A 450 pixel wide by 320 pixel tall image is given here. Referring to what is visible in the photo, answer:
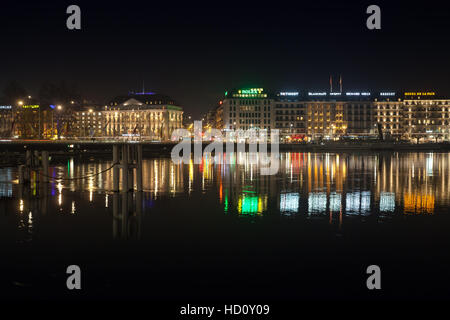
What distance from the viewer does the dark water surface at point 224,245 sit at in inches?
416

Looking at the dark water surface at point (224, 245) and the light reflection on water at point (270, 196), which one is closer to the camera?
the dark water surface at point (224, 245)

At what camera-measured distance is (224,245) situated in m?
13.9

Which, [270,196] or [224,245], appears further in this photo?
[270,196]

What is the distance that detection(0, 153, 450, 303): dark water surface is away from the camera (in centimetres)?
1055

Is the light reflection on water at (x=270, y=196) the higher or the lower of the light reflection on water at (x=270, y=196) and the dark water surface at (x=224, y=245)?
the higher

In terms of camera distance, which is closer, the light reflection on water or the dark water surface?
the dark water surface

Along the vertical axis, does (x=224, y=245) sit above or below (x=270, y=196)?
below

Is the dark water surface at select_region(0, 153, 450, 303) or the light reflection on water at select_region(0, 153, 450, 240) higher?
the light reflection on water at select_region(0, 153, 450, 240)

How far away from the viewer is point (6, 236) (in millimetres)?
14805
